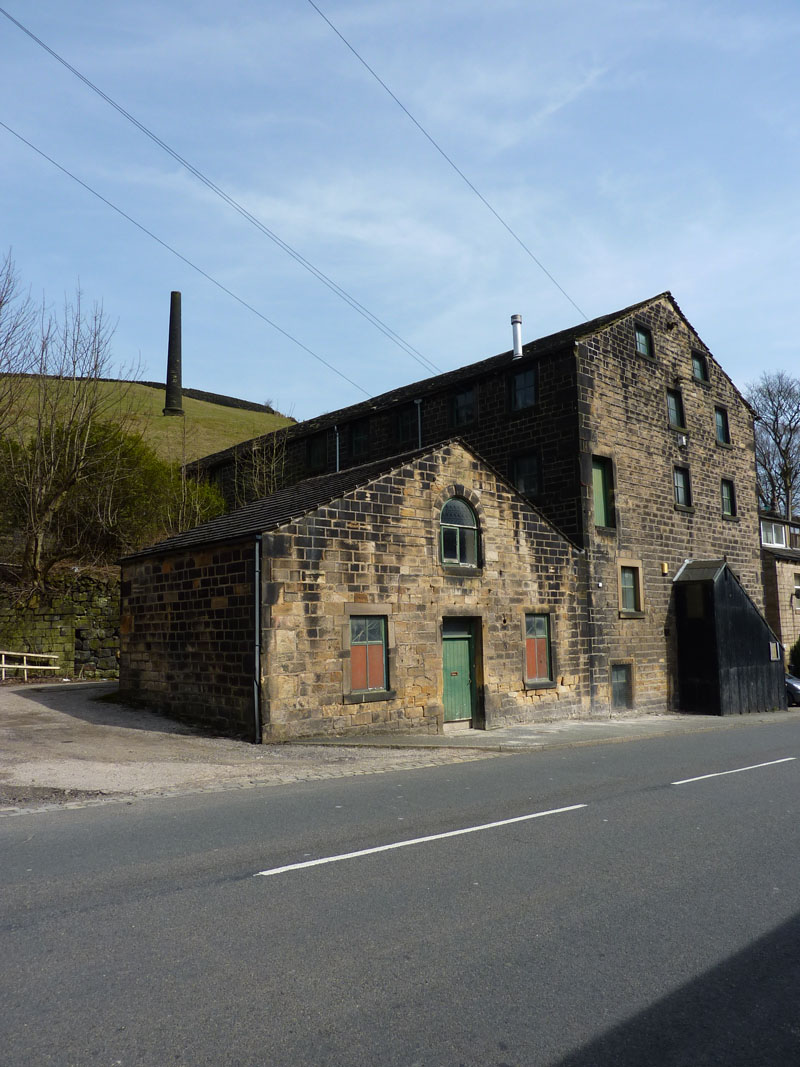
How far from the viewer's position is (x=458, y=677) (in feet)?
57.7

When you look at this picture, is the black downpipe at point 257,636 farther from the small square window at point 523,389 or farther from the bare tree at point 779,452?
the bare tree at point 779,452

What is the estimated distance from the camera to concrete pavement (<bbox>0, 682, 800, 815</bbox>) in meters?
9.97

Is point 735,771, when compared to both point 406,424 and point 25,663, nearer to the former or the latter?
point 406,424

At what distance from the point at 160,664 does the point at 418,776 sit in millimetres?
7888

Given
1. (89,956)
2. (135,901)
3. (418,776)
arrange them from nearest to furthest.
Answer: (89,956), (135,901), (418,776)

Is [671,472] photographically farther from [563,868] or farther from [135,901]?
[135,901]

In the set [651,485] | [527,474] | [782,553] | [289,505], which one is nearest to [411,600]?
[289,505]

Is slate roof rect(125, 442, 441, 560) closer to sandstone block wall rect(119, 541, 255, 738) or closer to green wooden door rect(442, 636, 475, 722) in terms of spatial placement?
sandstone block wall rect(119, 541, 255, 738)

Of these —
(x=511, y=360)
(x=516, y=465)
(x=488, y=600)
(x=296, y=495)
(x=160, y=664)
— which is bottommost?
(x=160, y=664)

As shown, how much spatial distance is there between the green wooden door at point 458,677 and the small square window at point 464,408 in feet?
34.2

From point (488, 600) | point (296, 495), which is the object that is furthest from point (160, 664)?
point (488, 600)

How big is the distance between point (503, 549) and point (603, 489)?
6588 millimetres

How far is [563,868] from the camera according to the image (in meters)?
6.11

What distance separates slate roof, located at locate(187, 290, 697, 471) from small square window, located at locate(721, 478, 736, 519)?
5.86 m
